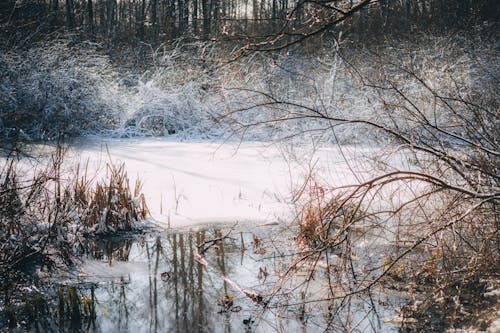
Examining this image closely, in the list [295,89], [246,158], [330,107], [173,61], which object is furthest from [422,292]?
[173,61]

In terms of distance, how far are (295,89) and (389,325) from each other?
36.1 ft

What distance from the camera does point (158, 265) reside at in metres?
4.81

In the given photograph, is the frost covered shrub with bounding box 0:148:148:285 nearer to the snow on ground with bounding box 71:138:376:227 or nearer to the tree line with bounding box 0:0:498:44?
the snow on ground with bounding box 71:138:376:227

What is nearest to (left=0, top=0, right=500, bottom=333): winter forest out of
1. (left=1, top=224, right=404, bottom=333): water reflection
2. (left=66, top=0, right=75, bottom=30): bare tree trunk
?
(left=1, top=224, right=404, bottom=333): water reflection

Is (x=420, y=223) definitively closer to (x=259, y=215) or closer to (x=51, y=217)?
(x=259, y=215)

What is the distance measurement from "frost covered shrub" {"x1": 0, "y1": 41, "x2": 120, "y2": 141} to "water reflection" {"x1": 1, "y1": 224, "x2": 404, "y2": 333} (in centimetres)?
768

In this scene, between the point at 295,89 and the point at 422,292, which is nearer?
the point at 422,292

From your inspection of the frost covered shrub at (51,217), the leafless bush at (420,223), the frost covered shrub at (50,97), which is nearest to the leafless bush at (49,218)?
the frost covered shrub at (51,217)

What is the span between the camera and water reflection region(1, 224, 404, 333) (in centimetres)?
367

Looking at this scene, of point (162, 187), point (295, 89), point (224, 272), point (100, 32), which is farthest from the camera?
point (100, 32)

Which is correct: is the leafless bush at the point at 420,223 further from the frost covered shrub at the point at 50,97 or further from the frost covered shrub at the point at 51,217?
the frost covered shrub at the point at 50,97

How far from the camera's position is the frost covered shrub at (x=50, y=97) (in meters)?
11.9

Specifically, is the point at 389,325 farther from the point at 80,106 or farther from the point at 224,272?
the point at 80,106

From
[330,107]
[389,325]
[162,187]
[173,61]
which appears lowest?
[389,325]
